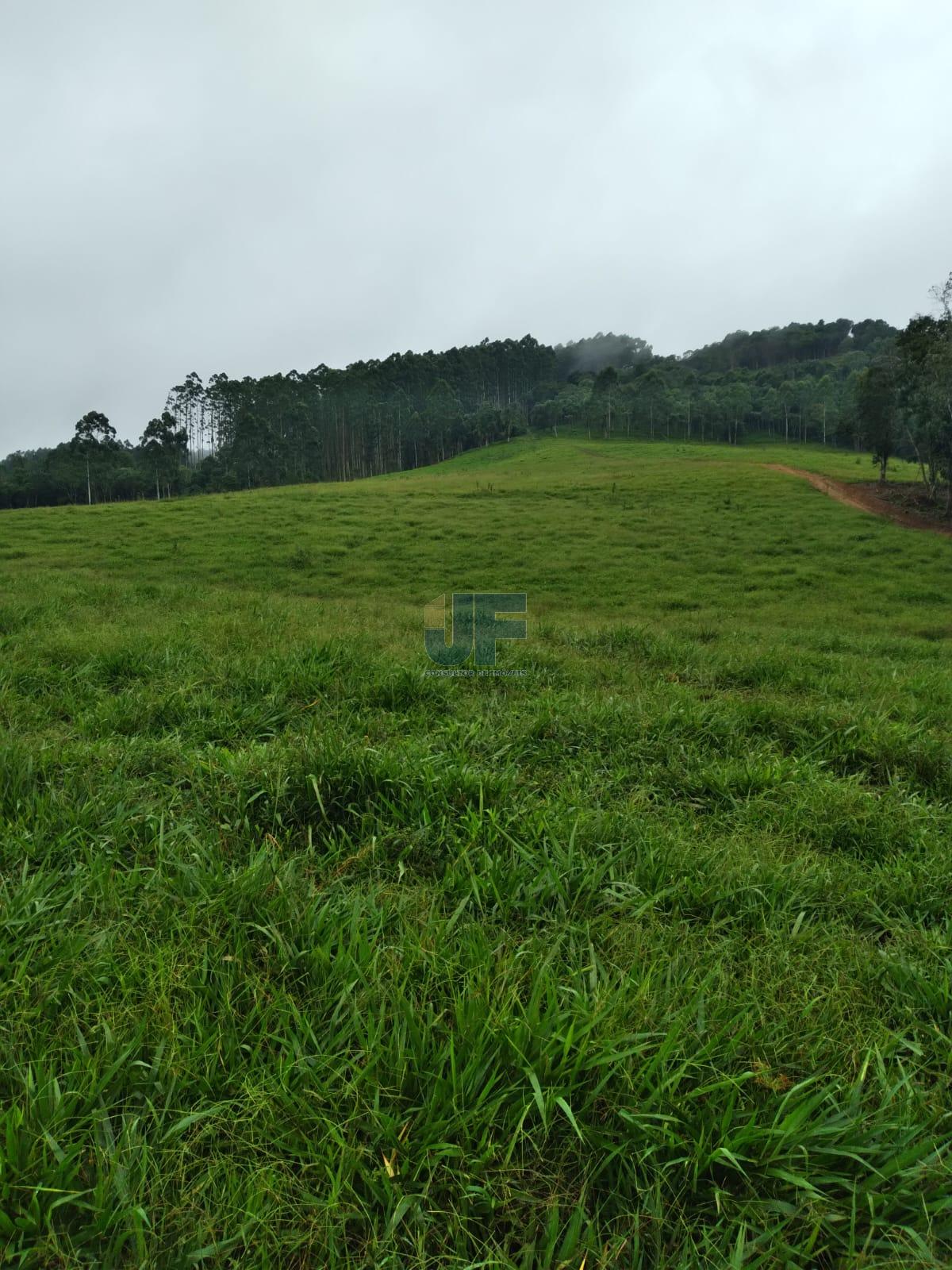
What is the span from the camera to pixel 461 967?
1.83m

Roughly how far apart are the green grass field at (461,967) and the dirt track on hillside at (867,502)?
85.2 feet

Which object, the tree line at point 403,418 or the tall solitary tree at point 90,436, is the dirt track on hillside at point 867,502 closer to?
the tree line at point 403,418

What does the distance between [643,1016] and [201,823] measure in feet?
6.50

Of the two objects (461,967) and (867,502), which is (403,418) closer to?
(867,502)

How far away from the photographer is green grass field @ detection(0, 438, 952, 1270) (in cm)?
127

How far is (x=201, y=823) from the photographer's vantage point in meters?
2.67

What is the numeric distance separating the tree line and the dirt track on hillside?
4.16 m

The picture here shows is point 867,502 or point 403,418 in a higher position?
point 403,418

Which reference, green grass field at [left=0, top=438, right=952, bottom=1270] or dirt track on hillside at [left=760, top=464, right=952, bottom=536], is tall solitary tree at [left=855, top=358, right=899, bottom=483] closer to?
dirt track on hillside at [left=760, top=464, right=952, bottom=536]

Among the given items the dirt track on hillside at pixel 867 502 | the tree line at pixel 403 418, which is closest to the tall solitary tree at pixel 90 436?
the tree line at pixel 403 418

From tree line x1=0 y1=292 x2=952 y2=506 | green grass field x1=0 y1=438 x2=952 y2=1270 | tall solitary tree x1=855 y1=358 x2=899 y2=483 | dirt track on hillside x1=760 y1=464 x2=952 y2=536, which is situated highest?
tree line x1=0 y1=292 x2=952 y2=506

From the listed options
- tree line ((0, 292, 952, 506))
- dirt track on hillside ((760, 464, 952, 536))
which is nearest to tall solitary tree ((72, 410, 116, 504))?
tree line ((0, 292, 952, 506))

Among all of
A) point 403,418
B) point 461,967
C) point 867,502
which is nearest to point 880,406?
point 867,502

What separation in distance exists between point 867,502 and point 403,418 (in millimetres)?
72446
